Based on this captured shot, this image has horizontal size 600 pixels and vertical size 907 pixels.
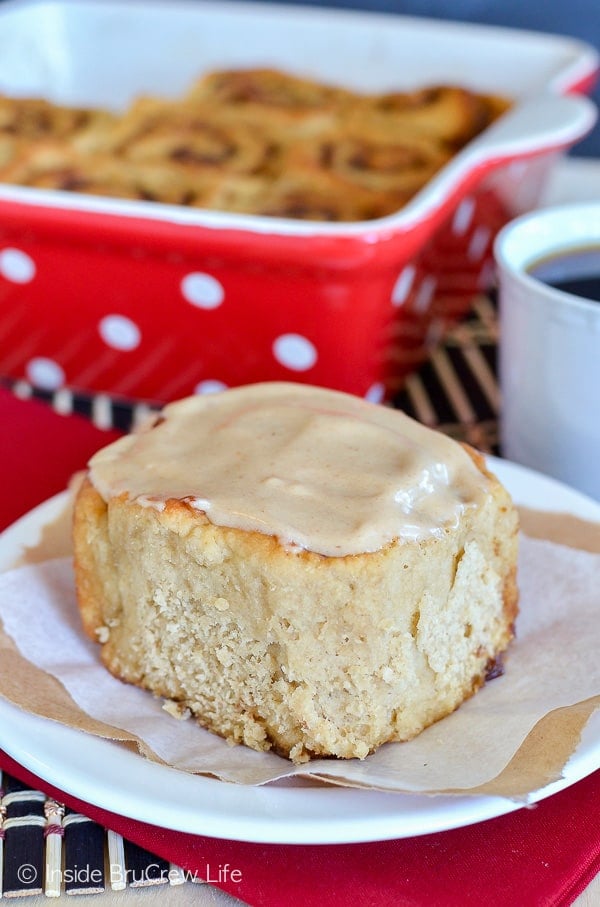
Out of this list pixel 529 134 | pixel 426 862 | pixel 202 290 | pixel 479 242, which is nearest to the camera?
pixel 426 862

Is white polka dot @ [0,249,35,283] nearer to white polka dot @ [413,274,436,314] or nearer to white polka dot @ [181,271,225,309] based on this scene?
white polka dot @ [181,271,225,309]

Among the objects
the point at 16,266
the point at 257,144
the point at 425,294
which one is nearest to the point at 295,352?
the point at 425,294

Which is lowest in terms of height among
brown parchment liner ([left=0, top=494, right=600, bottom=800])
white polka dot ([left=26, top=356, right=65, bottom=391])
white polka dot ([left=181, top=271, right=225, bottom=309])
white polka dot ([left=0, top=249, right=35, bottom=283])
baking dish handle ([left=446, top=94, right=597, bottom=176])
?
white polka dot ([left=26, top=356, right=65, bottom=391])

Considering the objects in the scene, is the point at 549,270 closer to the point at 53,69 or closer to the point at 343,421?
the point at 343,421

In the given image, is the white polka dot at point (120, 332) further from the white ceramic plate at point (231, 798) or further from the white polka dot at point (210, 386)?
the white ceramic plate at point (231, 798)

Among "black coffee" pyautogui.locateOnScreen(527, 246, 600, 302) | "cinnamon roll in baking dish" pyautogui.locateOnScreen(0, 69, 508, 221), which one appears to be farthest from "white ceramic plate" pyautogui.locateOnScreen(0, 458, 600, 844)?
"cinnamon roll in baking dish" pyautogui.locateOnScreen(0, 69, 508, 221)

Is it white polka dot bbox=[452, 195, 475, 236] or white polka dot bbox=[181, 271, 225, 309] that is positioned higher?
white polka dot bbox=[452, 195, 475, 236]

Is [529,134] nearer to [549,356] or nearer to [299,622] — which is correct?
[549,356]

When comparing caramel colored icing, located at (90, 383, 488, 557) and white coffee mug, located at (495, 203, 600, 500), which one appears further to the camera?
white coffee mug, located at (495, 203, 600, 500)
